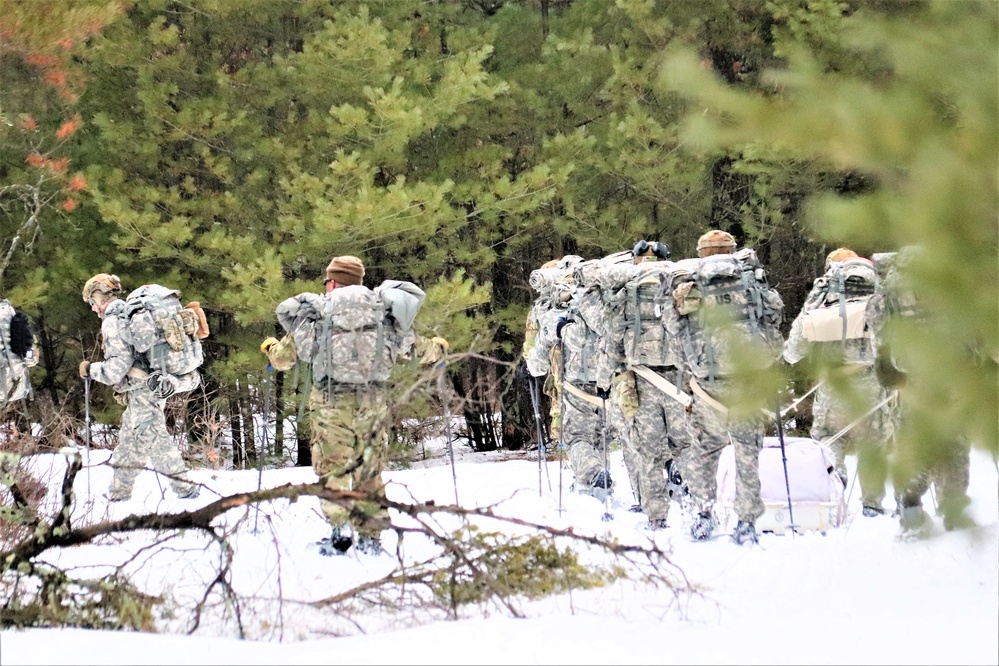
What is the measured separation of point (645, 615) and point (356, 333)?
282cm

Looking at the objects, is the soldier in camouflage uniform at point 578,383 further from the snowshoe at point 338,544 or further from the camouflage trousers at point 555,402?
the snowshoe at point 338,544

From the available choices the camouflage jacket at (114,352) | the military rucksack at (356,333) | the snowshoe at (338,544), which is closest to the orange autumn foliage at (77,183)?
the camouflage jacket at (114,352)

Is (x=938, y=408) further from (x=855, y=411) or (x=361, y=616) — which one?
(x=361, y=616)

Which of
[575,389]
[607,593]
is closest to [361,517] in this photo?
[607,593]

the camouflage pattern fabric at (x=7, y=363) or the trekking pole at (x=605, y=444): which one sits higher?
the camouflage pattern fabric at (x=7, y=363)

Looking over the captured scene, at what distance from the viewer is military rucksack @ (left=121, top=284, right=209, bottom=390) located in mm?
7777

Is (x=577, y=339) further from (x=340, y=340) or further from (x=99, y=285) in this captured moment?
(x=99, y=285)

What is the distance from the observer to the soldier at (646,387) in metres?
6.63

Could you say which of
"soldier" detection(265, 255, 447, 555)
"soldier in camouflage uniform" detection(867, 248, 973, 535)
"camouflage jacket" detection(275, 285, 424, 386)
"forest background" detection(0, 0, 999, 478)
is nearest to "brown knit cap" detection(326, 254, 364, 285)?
"soldier" detection(265, 255, 447, 555)

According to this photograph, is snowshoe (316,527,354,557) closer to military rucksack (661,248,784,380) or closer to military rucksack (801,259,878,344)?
military rucksack (661,248,784,380)

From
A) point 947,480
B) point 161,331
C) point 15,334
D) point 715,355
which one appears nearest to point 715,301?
point 715,355

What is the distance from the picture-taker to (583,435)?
8.30 m

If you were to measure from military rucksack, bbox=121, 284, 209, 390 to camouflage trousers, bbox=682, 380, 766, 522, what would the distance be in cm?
407

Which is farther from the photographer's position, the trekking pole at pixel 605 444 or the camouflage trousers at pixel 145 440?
the camouflage trousers at pixel 145 440
